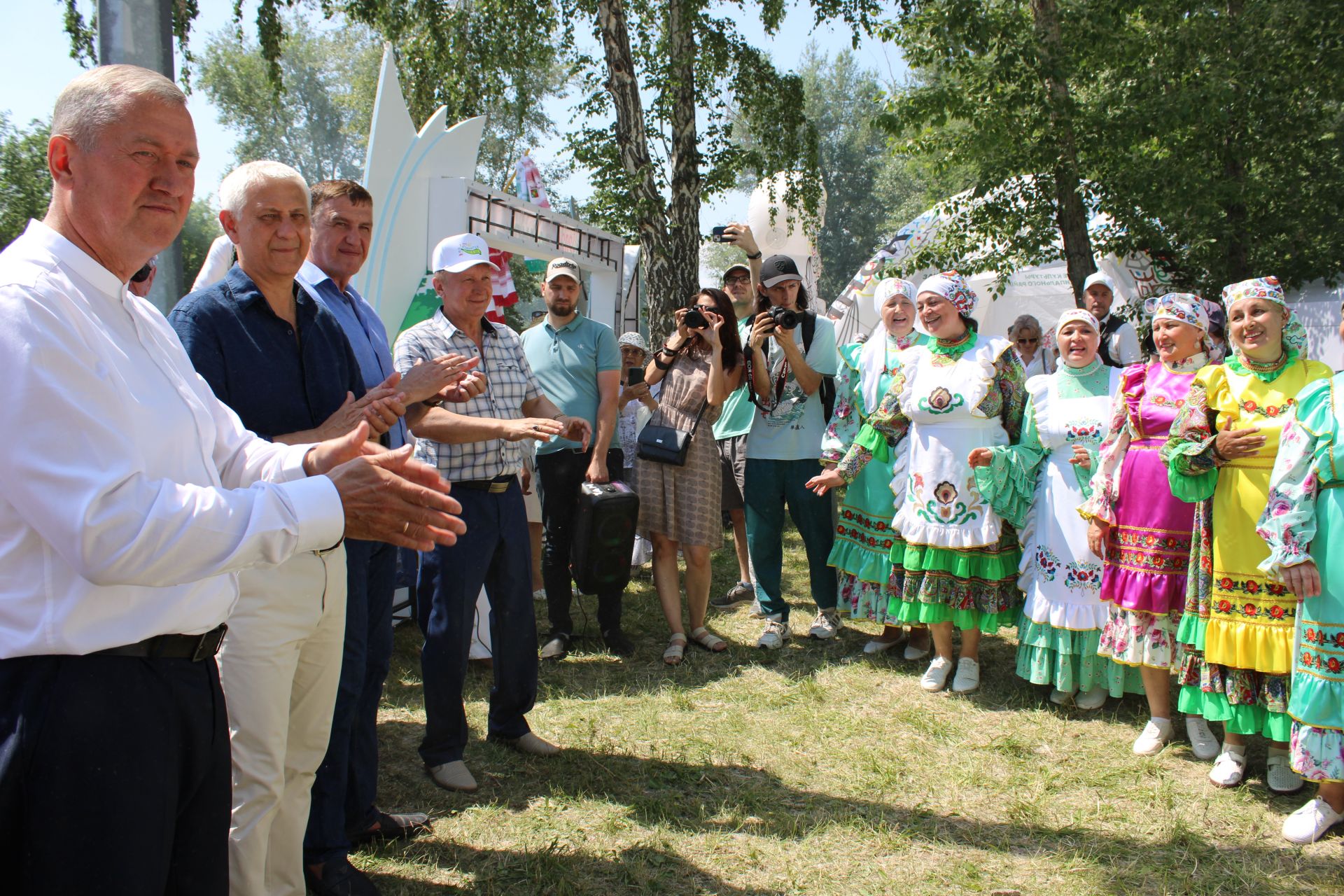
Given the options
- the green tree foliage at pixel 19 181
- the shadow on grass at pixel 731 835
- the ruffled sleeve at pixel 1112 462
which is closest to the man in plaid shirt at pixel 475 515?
the shadow on grass at pixel 731 835

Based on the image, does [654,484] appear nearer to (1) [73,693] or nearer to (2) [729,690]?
(2) [729,690]

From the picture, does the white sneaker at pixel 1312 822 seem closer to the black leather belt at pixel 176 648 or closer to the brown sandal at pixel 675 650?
the brown sandal at pixel 675 650

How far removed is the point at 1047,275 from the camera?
14297 millimetres

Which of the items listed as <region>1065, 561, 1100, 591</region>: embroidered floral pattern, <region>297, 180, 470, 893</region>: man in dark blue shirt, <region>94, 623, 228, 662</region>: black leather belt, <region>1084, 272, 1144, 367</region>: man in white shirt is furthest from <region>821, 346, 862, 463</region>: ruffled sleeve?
<region>94, 623, 228, 662</region>: black leather belt

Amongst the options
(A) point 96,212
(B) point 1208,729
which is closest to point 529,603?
(A) point 96,212

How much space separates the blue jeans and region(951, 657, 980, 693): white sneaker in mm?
1027

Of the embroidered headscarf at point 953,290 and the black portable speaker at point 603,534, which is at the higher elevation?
the embroidered headscarf at point 953,290

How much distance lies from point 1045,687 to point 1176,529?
1150 mm

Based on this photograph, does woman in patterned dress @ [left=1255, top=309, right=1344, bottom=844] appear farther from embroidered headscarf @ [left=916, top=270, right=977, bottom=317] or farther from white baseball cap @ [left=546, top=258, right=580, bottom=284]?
white baseball cap @ [left=546, top=258, right=580, bottom=284]

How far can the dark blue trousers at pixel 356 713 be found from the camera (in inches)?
103

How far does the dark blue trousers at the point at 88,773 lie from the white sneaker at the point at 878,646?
412 centimetres

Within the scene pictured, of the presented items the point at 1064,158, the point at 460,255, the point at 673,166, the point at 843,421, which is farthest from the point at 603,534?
the point at 1064,158

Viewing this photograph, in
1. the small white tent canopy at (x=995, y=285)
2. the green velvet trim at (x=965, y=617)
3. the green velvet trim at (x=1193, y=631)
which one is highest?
the small white tent canopy at (x=995, y=285)

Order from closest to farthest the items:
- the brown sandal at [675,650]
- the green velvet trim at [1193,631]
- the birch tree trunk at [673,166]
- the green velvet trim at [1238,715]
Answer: the green velvet trim at [1238,715] < the green velvet trim at [1193,631] < the brown sandal at [675,650] < the birch tree trunk at [673,166]
